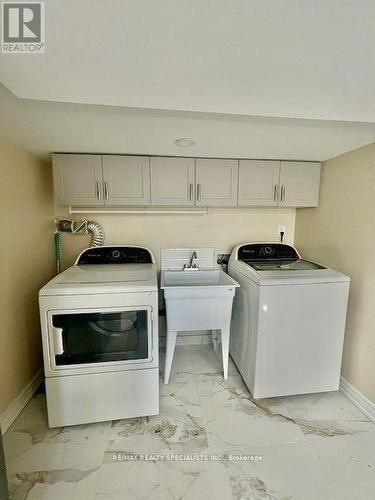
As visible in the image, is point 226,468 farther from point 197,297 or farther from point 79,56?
point 79,56

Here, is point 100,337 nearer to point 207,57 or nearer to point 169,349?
point 169,349

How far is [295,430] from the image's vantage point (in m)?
1.62

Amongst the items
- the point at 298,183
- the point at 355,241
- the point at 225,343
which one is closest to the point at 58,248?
the point at 225,343

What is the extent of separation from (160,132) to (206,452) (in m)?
2.04

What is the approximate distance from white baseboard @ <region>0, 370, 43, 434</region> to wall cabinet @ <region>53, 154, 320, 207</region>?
150 cm

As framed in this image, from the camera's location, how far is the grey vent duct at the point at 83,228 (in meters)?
2.30

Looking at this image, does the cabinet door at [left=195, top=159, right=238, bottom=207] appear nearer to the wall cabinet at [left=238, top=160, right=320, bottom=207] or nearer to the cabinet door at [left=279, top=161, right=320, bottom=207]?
the wall cabinet at [left=238, top=160, right=320, bottom=207]

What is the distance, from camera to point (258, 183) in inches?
85.7

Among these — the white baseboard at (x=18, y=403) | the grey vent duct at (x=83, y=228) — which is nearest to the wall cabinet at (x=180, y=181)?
the grey vent duct at (x=83, y=228)

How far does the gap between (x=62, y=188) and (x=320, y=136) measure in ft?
6.58

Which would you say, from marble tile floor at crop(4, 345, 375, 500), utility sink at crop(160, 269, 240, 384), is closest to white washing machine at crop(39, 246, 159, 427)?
marble tile floor at crop(4, 345, 375, 500)

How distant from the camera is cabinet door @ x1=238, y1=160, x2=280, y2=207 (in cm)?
215

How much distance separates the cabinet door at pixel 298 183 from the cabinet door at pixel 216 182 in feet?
1.54

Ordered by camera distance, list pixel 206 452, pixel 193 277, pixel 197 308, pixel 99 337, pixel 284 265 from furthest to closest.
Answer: pixel 193 277
pixel 284 265
pixel 197 308
pixel 99 337
pixel 206 452
